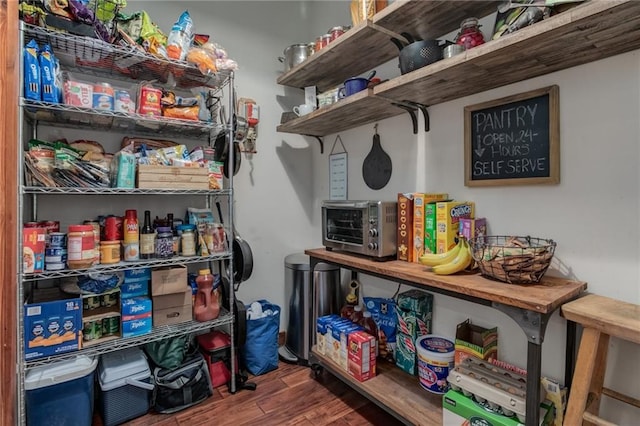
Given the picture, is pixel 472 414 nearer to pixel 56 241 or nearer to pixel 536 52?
pixel 536 52

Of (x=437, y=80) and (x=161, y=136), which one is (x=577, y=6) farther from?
(x=161, y=136)

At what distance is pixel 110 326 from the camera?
67.4 inches

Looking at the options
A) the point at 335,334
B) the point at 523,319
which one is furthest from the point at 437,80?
the point at 335,334

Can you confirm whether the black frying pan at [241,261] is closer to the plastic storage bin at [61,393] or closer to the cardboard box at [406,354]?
the plastic storage bin at [61,393]

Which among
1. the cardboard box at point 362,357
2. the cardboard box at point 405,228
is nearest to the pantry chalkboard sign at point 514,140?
the cardboard box at point 405,228

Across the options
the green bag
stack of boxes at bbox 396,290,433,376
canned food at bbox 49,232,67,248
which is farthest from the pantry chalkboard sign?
canned food at bbox 49,232,67,248

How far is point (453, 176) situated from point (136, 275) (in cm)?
182

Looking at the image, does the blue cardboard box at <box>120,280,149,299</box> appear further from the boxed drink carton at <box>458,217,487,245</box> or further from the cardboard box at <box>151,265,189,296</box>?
the boxed drink carton at <box>458,217,487,245</box>

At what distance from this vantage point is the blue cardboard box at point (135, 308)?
1.70 m

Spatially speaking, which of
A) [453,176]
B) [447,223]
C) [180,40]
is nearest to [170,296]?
[180,40]

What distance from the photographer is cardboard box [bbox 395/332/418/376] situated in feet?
5.75

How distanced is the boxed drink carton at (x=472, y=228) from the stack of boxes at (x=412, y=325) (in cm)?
49

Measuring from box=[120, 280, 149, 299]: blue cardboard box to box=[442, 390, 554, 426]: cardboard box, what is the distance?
160cm

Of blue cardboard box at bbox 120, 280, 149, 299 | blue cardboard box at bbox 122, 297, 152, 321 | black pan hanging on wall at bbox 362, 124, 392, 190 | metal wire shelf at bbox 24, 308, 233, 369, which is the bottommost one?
metal wire shelf at bbox 24, 308, 233, 369
